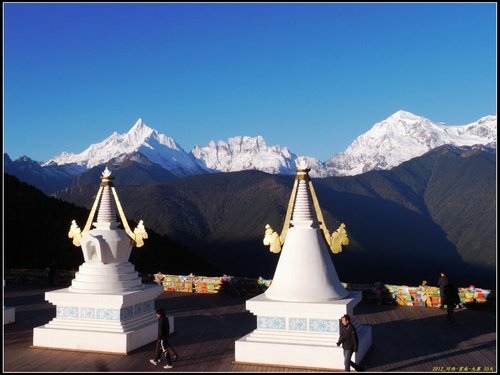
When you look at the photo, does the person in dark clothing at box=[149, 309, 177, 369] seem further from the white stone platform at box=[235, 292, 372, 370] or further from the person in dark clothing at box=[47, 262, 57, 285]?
the person in dark clothing at box=[47, 262, 57, 285]

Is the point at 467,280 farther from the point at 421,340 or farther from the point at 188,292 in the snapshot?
Result: the point at 421,340

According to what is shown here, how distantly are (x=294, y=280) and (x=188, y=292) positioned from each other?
10.8 meters

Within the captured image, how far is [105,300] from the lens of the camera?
12.0 m

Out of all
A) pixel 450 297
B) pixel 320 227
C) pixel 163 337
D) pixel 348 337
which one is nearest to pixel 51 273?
pixel 163 337

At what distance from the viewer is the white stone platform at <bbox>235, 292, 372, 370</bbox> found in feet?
34.2

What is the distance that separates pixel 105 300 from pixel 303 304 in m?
4.60

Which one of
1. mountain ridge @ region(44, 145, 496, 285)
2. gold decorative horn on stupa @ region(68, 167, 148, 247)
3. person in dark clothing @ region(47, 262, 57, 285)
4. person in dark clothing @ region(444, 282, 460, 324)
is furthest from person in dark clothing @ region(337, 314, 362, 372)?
mountain ridge @ region(44, 145, 496, 285)

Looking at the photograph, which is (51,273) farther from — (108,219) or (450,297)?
(450,297)

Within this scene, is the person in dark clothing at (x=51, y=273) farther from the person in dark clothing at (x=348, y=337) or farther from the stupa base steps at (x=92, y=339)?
the person in dark clothing at (x=348, y=337)

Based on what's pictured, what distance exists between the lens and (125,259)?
12984mm

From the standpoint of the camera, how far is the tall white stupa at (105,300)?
39.3 feet

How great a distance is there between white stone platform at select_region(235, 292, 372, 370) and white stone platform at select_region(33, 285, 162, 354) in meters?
2.72

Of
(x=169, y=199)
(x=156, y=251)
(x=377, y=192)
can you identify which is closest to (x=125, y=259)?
(x=156, y=251)

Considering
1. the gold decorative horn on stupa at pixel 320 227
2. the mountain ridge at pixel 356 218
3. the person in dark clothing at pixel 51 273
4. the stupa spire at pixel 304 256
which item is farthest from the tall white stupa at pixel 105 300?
the mountain ridge at pixel 356 218
